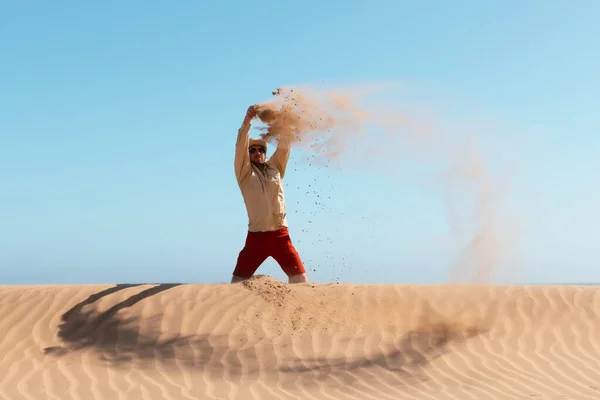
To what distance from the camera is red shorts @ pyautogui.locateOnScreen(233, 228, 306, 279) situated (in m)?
8.19

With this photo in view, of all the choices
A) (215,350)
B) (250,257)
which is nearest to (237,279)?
(250,257)

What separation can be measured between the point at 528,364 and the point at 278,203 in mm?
3527

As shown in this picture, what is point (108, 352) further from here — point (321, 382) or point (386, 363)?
point (386, 363)

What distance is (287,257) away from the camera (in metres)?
8.30

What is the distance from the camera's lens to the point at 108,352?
23.3 ft

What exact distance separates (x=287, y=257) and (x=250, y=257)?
18.9 inches

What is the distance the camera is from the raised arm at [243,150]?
26.0ft

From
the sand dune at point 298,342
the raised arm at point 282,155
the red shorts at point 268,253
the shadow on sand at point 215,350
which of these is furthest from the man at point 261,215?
the shadow on sand at point 215,350

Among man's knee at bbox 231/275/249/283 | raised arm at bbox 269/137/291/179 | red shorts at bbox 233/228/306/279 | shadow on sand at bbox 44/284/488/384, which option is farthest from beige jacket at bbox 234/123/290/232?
shadow on sand at bbox 44/284/488/384

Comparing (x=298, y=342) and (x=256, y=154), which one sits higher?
(x=256, y=154)

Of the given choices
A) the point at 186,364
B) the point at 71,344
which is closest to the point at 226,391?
the point at 186,364

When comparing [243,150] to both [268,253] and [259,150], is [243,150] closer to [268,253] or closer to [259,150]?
[259,150]

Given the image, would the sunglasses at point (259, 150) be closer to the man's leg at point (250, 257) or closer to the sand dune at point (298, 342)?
the man's leg at point (250, 257)

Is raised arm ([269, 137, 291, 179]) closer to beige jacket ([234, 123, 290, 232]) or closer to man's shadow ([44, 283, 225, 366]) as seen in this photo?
beige jacket ([234, 123, 290, 232])
